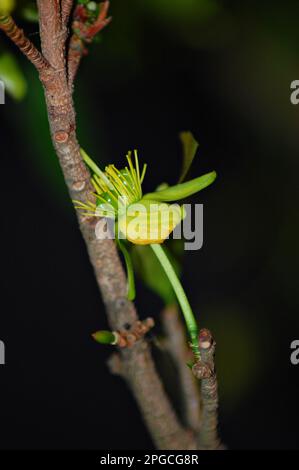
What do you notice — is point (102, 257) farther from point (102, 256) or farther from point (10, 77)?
point (10, 77)

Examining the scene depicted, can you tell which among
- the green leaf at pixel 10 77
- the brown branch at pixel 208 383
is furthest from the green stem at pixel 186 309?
the green leaf at pixel 10 77

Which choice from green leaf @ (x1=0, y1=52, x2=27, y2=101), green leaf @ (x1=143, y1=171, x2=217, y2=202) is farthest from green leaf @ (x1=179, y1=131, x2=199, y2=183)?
green leaf @ (x1=0, y1=52, x2=27, y2=101)

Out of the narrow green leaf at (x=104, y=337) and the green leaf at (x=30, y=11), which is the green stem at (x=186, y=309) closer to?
the narrow green leaf at (x=104, y=337)

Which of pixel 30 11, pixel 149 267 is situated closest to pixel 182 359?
pixel 149 267

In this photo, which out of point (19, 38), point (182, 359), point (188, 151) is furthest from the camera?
point (182, 359)

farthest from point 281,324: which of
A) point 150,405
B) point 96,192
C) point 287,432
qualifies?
point 96,192
